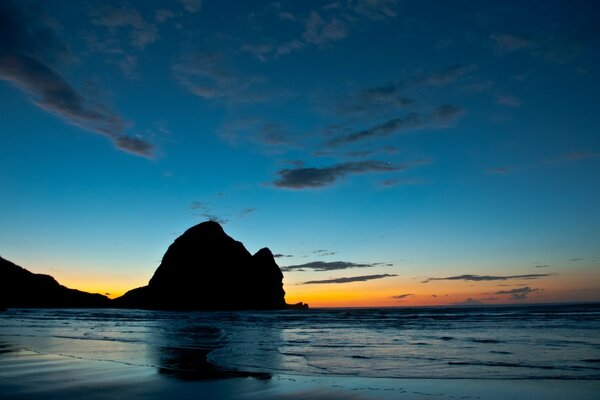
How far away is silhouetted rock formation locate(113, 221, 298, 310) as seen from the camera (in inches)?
6166

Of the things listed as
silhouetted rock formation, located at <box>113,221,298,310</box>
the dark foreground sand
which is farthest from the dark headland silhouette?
the dark foreground sand

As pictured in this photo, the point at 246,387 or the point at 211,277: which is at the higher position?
the point at 211,277

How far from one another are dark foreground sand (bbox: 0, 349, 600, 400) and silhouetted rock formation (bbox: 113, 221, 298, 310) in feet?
489

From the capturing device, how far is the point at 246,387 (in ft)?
30.5

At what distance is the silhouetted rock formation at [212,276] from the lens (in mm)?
156625

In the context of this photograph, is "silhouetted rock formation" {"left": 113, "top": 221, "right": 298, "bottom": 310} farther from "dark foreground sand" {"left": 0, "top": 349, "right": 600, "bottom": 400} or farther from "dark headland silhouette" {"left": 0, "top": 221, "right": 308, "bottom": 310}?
"dark foreground sand" {"left": 0, "top": 349, "right": 600, "bottom": 400}

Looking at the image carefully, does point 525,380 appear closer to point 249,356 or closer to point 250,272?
point 249,356

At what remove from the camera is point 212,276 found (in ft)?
528

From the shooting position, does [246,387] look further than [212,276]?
No

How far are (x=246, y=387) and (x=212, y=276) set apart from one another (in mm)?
157500

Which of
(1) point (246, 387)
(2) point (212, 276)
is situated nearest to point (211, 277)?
(2) point (212, 276)

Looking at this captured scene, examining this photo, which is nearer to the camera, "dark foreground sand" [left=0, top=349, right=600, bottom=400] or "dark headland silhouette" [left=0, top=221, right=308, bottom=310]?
"dark foreground sand" [left=0, top=349, right=600, bottom=400]

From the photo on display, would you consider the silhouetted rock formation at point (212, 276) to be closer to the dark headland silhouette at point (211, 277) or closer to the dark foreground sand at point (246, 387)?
the dark headland silhouette at point (211, 277)

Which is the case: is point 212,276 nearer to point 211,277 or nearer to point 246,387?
point 211,277
